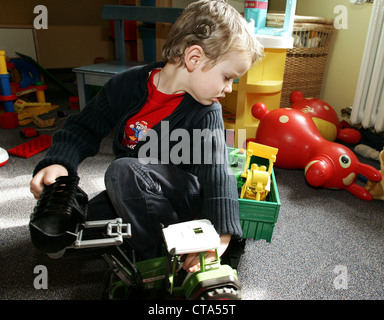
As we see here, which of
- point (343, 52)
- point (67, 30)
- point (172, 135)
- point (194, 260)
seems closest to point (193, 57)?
point (172, 135)

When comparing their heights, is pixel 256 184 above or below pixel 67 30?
below

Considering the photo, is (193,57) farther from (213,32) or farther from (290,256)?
(290,256)

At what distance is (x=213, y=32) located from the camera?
63cm

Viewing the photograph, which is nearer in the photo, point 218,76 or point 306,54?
point 218,76

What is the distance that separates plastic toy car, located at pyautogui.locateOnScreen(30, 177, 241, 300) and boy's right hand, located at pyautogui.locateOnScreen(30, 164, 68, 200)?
0.11 metres

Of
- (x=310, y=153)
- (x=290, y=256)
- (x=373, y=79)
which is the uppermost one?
(x=373, y=79)

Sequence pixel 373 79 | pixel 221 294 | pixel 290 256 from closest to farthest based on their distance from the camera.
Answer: pixel 221 294, pixel 290 256, pixel 373 79

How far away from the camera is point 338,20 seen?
65.4 inches

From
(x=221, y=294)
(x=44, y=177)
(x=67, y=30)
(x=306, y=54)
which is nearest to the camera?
(x=221, y=294)

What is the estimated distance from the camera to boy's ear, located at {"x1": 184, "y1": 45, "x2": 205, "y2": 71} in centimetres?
64

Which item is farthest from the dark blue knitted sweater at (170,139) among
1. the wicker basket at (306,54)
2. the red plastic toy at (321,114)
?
the wicker basket at (306,54)

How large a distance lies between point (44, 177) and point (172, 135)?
0.94 ft

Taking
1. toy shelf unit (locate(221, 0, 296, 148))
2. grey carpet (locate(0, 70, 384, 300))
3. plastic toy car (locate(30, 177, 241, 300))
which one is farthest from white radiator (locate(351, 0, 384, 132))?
plastic toy car (locate(30, 177, 241, 300))
